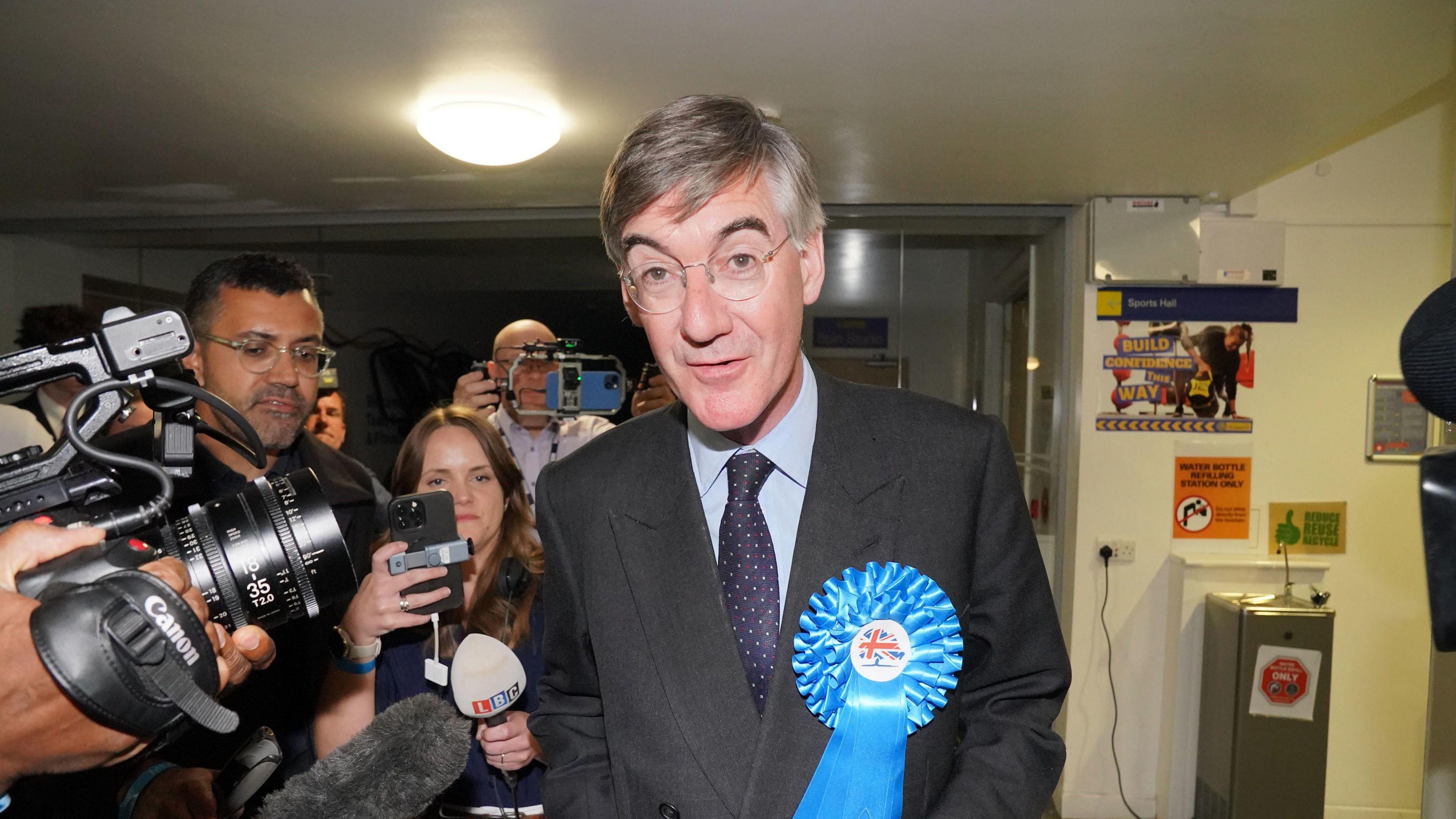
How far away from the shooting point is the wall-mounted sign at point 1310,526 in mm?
3646

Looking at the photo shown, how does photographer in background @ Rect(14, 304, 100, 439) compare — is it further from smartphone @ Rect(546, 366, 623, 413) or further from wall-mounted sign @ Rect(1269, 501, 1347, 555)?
wall-mounted sign @ Rect(1269, 501, 1347, 555)

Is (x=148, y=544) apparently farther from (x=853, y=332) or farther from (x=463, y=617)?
(x=853, y=332)

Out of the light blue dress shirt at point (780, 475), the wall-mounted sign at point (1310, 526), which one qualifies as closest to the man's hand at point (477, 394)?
the light blue dress shirt at point (780, 475)

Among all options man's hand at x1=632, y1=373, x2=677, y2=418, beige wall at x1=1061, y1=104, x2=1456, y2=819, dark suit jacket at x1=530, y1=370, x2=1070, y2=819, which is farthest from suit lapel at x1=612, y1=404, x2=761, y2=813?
beige wall at x1=1061, y1=104, x2=1456, y2=819

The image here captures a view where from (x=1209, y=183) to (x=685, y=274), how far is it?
3.17 metres

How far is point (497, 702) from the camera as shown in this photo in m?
1.58

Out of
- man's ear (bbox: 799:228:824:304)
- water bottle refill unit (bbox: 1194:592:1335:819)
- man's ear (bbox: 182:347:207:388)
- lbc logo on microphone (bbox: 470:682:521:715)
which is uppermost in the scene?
man's ear (bbox: 799:228:824:304)

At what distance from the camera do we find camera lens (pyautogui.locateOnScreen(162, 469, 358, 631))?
1.01 metres

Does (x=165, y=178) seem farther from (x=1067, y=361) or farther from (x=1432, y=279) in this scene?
(x=1432, y=279)

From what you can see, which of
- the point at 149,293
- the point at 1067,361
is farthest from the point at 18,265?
the point at 1067,361

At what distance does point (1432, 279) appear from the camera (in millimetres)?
3615

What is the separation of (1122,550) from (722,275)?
3336 millimetres

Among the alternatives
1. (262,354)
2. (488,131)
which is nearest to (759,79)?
(488,131)

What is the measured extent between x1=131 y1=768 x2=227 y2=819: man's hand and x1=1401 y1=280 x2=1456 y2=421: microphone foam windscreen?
5.28ft
